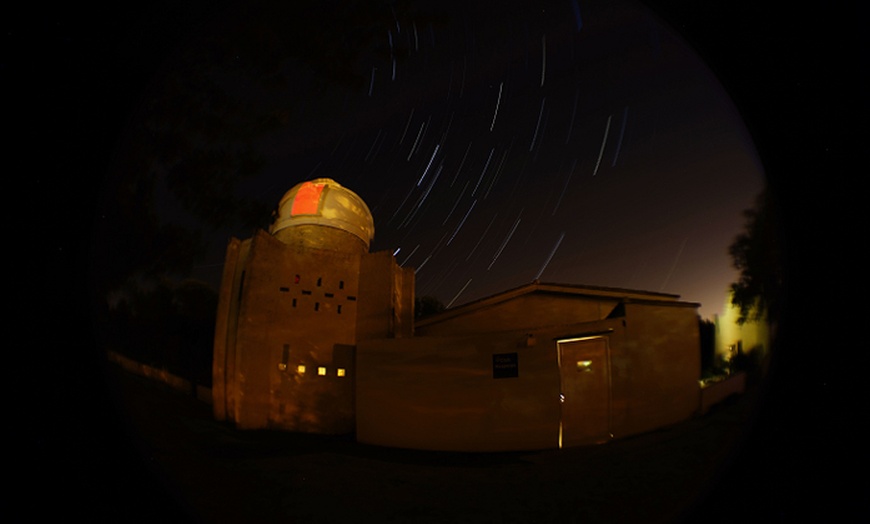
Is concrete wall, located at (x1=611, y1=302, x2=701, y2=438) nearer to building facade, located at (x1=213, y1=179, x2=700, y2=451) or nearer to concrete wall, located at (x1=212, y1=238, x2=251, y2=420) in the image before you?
building facade, located at (x1=213, y1=179, x2=700, y2=451)

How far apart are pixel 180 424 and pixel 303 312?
2.18ft

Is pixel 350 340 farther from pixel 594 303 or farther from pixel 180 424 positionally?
pixel 594 303

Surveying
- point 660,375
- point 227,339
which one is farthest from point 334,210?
point 660,375

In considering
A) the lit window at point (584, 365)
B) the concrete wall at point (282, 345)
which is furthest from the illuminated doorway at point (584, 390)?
the concrete wall at point (282, 345)

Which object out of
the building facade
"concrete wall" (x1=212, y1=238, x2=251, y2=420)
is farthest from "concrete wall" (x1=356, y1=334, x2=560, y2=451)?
"concrete wall" (x1=212, y1=238, x2=251, y2=420)

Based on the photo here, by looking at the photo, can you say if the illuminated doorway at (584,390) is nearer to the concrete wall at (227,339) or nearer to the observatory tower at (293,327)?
the observatory tower at (293,327)

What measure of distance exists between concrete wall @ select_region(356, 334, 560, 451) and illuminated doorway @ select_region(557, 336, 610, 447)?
5 centimetres

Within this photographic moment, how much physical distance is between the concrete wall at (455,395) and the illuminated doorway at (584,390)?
0.05 metres

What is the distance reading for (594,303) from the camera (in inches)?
59.9

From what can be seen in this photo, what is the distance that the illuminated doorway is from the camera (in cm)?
137

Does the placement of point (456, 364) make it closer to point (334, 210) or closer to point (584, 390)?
point (584, 390)

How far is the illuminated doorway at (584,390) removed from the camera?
4.50 feet

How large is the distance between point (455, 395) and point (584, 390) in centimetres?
58

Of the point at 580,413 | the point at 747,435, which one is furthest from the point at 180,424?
the point at 747,435
